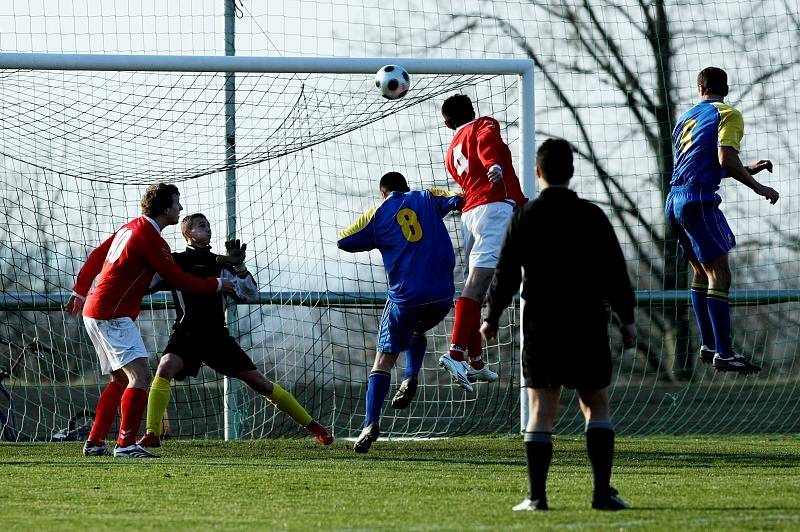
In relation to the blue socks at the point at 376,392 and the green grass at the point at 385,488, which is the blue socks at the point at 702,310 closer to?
the green grass at the point at 385,488

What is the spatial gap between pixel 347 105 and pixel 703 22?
1033 cm

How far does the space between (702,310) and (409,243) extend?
7.34ft

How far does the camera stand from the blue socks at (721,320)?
9.05 metres

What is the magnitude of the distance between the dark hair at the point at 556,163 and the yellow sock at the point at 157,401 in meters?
4.82

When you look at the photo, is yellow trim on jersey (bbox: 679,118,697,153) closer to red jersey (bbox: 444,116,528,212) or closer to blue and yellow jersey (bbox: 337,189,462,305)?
red jersey (bbox: 444,116,528,212)

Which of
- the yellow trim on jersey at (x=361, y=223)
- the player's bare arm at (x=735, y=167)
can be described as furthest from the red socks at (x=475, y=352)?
the player's bare arm at (x=735, y=167)

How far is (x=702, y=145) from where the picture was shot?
8.94m

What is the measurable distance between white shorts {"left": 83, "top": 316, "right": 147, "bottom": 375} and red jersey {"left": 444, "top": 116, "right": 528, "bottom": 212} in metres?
2.60

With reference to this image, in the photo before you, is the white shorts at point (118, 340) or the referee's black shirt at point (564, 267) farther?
the white shorts at point (118, 340)

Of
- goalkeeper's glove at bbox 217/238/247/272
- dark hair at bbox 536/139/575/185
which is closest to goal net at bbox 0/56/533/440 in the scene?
goalkeeper's glove at bbox 217/238/247/272

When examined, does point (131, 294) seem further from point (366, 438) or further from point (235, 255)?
point (366, 438)

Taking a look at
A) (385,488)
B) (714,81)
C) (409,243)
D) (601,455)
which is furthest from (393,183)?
(601,455)

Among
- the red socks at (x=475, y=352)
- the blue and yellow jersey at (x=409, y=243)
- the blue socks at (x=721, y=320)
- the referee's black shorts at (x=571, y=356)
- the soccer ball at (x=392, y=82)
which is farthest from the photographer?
the soccer ball at (x=392, y=82)

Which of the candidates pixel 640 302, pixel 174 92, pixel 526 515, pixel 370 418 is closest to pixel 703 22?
pixel 640 302
